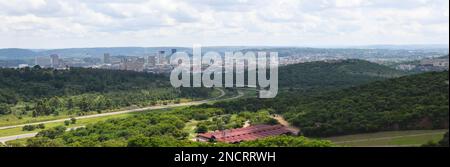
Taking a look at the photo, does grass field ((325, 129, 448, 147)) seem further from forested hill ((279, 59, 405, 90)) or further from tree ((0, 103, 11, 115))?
forested hill ((279, 59, 405, 90))

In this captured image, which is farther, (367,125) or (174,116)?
(174,116)

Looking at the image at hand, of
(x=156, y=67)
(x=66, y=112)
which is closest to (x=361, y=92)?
(x=66, y=112)

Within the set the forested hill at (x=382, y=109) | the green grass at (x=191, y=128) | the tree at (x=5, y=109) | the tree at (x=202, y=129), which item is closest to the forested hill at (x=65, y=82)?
the tree at (x=5, y=109)

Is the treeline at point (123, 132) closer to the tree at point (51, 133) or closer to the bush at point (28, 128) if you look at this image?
the tree at point (51, 133)

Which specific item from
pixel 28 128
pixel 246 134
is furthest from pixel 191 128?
pixel 28 128

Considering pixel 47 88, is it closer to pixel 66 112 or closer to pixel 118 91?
pixel 118 91

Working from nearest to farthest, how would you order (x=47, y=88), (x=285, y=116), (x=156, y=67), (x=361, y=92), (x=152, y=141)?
(x=152, y=141) → (x=285, y=116) → (x=361, y=92) → (x=47, y=88) → (x=156, y=67)
